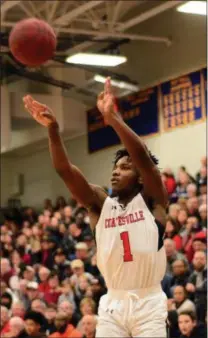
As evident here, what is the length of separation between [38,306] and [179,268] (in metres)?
2.41

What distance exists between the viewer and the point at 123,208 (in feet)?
16.6

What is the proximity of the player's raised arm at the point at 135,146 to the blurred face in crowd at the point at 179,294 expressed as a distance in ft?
13.8

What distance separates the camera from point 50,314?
35.1 ft

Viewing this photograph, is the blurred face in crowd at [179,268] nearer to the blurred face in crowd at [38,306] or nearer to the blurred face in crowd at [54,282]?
the blurred face in crowd at [38,306]

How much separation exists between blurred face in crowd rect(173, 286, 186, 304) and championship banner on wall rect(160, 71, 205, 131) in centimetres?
719

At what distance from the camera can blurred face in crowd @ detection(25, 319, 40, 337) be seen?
1011 centimetres

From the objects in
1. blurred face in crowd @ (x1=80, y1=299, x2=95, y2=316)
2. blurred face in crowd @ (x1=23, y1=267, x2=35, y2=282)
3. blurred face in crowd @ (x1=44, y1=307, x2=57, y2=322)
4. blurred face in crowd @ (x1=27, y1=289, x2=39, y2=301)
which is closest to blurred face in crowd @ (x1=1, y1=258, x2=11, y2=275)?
blurred face in crowd @ (x1=23, y1=267, x2=35, y2=282)

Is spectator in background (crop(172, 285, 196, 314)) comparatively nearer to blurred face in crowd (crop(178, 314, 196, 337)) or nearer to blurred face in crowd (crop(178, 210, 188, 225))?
blurred face in crowd (crop(178, 314, 196, 337))

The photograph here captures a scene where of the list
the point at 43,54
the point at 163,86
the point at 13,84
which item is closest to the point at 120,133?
the point at 43,54

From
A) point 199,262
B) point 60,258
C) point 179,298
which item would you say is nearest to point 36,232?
point 60,258

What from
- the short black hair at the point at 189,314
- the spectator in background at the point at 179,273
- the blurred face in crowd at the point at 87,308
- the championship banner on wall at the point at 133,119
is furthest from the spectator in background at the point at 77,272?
the championship banner on wall at the point at 133,119

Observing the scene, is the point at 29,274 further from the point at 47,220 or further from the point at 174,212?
the point at 47,220

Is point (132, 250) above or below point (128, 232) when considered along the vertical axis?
below

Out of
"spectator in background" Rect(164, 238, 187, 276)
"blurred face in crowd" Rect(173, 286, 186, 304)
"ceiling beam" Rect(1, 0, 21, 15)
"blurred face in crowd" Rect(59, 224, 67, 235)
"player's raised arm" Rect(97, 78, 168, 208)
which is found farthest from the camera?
"blurred face in crowd" Rect(59, 224, 67, 235)
